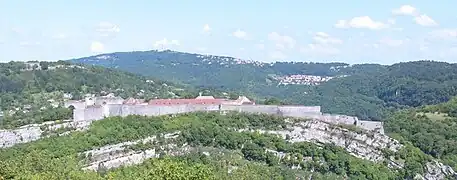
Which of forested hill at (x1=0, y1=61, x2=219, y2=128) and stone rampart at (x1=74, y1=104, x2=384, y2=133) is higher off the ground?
stone rampart at (x1=74, y1=104, x2=384, y2=133)

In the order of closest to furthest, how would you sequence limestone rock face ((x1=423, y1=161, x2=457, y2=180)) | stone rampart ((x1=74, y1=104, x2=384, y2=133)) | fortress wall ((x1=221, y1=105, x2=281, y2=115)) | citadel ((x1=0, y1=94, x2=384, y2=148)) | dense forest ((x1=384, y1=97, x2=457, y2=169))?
limestone rock face ((x1=423, y1=161, x2=457, y2=180)) < citadel ((x1=0, y1=94, x2=384, y2=148)) < stone rampart ((x1=74, y1=104, x2=384, y2=133)) < fortress wall ((x1=221, y1=105, x2=281, y2=115)) < dense forest ((x1=384, y1=97, x2=457, y2=169))

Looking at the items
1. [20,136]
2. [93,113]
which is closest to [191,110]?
[93,113]

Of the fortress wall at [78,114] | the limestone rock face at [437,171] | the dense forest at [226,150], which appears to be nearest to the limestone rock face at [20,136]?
the dense forest at [226,150]

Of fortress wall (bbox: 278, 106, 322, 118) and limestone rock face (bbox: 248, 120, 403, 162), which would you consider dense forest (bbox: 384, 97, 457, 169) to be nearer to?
limestone rock face (bbox: 248, 120, 403, 162)

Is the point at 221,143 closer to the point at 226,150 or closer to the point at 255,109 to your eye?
the point at 226,150

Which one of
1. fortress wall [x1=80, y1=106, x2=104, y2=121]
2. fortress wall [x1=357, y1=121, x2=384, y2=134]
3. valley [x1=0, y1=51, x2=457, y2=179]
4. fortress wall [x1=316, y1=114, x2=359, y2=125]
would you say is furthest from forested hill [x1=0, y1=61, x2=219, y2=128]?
fortress wall [x1=357, y1=121, x2=384, y2=134]

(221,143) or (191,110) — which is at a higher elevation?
(191,110)

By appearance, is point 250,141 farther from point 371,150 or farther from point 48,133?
point 48,133

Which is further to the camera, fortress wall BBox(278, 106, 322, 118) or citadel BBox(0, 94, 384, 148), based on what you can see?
fortress wall BBox(278, 106, 322, 118)
